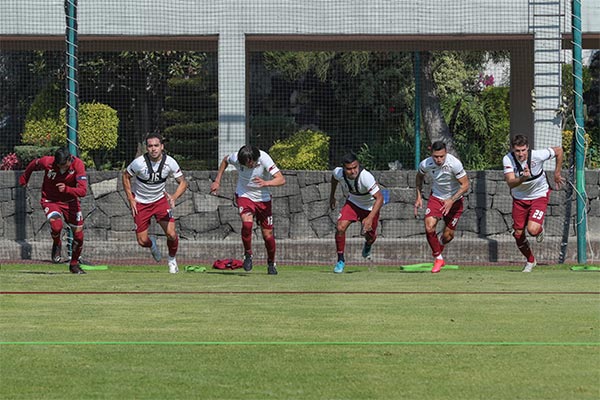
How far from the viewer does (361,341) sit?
30.6ft

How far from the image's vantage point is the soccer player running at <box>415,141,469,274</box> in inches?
708

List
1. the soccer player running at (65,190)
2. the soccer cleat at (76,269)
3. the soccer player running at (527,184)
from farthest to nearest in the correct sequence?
the soccer player running at (527,184) < the soccer player running at (65,190) < the soccer cleat at (76,269)

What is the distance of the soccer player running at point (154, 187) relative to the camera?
57.7 feet

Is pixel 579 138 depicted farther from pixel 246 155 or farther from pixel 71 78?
pixel 71 78

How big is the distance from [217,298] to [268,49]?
465 inches

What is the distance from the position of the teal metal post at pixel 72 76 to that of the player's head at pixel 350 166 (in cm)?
492

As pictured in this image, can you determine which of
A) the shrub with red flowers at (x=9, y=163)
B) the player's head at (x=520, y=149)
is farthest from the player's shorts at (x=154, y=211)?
the shrub with red flowers at (x=9, y=163)

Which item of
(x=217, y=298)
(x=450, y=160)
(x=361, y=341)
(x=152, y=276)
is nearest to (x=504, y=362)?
(x=361, y=341)

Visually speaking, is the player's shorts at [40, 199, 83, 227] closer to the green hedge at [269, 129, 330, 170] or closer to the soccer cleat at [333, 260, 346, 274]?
the soccer cleat at [333, 260, 346, 274]

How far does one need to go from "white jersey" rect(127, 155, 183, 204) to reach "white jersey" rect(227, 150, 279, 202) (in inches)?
33.4

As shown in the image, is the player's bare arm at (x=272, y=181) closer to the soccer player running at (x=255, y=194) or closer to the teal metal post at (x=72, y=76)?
the soccer player running at (x=255, y=194)

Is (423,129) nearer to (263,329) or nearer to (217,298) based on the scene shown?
(217,298)

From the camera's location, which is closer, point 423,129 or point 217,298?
point 217,298

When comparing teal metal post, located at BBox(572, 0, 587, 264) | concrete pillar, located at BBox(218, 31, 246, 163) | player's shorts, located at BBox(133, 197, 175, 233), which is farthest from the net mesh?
player's shorts, located at BBox(133, 197, 175, 233)
